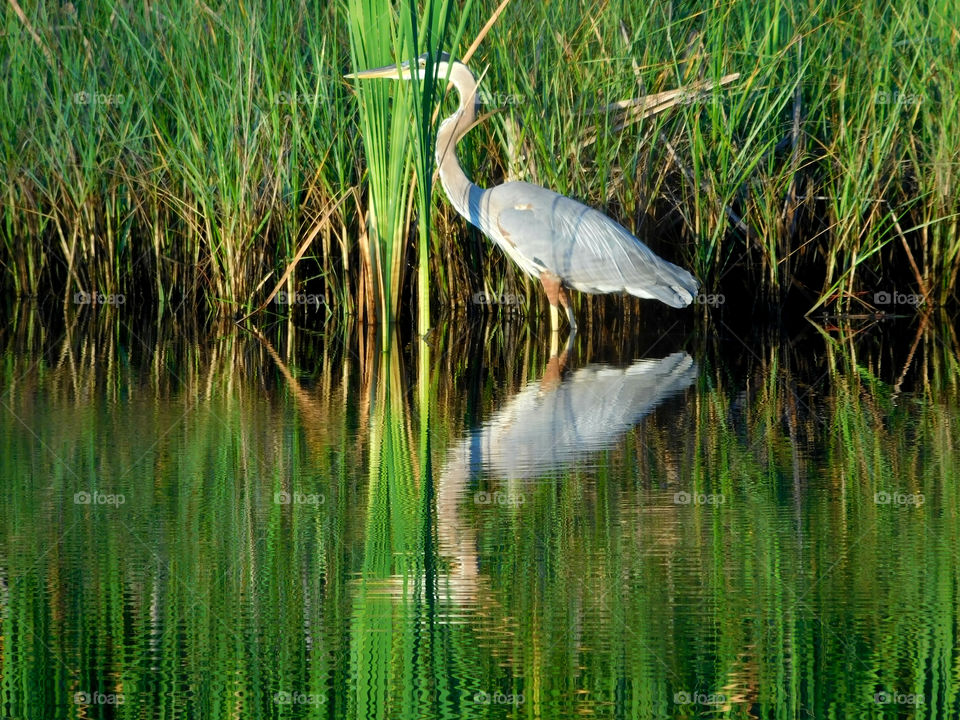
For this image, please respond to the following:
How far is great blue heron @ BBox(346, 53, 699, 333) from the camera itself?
7.80m

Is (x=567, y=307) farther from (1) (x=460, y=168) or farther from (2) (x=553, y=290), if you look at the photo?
(1) (x=460, y=168)

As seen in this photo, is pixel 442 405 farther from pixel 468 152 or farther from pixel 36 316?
pixel 36 316

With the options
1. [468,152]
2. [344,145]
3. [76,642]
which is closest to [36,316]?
[344,145]

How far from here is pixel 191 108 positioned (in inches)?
323

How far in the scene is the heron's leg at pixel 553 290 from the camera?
8102 mm

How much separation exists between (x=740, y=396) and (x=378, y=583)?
10.3ft

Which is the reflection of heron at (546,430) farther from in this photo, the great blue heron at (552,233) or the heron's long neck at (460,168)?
the heron's long neck at (460,168)

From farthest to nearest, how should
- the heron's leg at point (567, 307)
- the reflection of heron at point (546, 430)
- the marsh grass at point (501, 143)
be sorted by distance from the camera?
the heron's leg at point (567, 307) < the marsh grass at point (501, 143) < the reflection of heron at point (546, 430)

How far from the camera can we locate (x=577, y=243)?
311 inches

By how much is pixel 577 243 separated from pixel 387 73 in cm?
167

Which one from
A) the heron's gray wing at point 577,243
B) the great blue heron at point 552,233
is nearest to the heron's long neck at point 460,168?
the great blue heron at point 552,233

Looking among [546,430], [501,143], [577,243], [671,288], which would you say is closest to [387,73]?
[577,243]

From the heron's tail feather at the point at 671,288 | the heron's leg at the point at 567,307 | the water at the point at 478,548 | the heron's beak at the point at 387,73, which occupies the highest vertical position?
the heron's beak at the point at 387,73

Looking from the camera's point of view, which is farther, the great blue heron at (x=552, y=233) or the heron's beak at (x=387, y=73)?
the great blue heron at (x=552, y=233)
